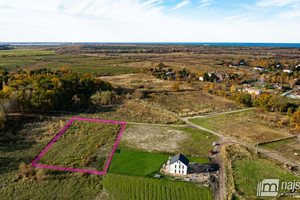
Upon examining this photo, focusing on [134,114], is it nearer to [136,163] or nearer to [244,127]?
[136,163]

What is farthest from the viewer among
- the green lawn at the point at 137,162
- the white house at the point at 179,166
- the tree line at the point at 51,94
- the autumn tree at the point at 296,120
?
the tree line at the point at 51,94

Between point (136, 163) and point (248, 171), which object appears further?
point (136, 163)

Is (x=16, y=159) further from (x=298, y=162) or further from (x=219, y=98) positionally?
(x=219, y=98)

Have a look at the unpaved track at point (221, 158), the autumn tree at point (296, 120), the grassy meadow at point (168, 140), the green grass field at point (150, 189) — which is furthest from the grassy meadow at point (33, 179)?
the autumn tree at point (296, 120)

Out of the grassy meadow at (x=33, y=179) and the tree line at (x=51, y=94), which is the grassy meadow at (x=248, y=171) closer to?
the grassy meadow at (x=33, y=179)

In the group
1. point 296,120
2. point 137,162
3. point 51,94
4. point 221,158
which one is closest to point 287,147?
point 296,120

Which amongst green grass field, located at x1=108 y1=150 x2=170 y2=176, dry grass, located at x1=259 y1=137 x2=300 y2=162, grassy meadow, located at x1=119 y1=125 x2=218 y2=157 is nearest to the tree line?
Answer: grassy meadow, located at x1=119 y1=125 x2=218 y2=157

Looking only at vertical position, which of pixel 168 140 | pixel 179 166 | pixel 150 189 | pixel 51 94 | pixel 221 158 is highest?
pixel 51 94
